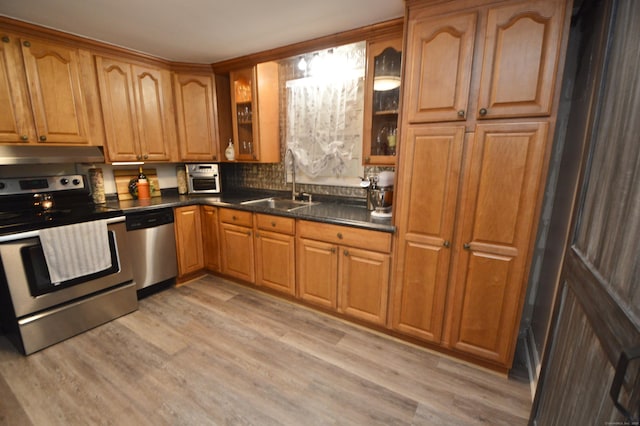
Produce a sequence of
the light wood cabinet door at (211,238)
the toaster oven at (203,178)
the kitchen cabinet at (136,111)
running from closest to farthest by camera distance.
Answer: the kitchen cabinet at (136,111) → the light wood cabinet door at (211,238) → the toaster oven at (203,178)

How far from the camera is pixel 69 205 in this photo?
2.46 m

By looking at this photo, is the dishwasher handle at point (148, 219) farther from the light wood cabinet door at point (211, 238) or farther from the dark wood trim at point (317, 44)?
the dark wood trim at point (317, 44)

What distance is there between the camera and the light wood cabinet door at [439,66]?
155 cm

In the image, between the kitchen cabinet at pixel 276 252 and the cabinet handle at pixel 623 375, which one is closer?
the cabinet handle at pixel 623 375

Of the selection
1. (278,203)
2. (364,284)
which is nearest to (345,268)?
(364,284)

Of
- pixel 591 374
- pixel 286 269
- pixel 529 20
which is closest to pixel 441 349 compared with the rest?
pixel 591 374

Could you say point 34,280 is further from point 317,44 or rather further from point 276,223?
point 317,44

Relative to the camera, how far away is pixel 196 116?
305 centimetres

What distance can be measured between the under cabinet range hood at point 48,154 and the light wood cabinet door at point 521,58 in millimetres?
3091

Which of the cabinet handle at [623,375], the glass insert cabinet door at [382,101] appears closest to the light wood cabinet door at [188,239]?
the glass insert cabinet door at [382,101]

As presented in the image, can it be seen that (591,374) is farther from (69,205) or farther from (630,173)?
(69,205)

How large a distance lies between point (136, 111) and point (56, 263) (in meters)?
1.56

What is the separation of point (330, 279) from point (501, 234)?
4.16ft

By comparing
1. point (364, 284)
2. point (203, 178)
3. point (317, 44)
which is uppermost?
point (317, 44)
